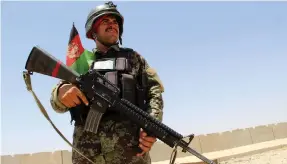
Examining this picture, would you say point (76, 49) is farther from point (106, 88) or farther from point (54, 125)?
point (54, 125)

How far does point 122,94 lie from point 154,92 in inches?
10.5

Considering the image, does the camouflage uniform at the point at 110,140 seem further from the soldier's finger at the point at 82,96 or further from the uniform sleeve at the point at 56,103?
the soldier's finger at the point at 82,96

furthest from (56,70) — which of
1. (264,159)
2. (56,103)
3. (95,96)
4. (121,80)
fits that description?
(264,159)

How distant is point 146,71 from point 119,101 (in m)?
0.39

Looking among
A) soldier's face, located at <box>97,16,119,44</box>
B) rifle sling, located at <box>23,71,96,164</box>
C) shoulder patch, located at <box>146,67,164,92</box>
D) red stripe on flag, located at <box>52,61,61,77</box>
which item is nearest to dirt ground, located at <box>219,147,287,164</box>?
shoulder patch, located at <box>146,67,164,92</box>

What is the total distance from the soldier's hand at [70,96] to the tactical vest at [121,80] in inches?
6.1

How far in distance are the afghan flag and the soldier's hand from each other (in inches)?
12.5

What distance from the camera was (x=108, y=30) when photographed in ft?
8.87

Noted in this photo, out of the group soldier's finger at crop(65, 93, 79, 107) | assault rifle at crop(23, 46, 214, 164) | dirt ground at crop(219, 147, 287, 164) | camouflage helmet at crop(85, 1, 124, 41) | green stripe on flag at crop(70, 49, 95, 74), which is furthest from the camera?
dirt ground at crop(219, 147, 287, 164)

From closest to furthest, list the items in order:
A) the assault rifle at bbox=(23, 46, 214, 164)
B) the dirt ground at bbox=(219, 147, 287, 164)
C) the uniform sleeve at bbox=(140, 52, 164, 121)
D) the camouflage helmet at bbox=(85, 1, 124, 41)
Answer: the assault rifle at bbox=(23, 46, 214, 164) → the uniform sleeve at bbox=(140, 52, 164, 121) → the camouflage helmet at bbox=(85, 1, 124, 41) → the dirt ground at bbox=(219, 147, 287, 164)

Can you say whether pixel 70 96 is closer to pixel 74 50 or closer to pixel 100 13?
pixel 74 50

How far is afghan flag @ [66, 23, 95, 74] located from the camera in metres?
2.62

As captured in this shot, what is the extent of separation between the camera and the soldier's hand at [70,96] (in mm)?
2270

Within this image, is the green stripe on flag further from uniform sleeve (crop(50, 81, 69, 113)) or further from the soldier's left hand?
the soldier's left hand
